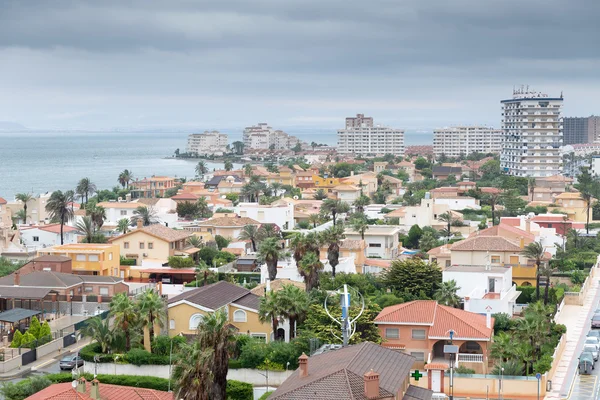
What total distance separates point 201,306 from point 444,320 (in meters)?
11.3

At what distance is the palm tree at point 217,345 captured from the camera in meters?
33.8

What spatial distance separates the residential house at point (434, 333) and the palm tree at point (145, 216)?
4878cm

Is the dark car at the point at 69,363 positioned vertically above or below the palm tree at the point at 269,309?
below

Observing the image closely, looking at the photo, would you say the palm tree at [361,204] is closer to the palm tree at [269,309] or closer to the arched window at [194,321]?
the arched window at [194,321]

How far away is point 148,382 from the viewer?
4150 centimetres

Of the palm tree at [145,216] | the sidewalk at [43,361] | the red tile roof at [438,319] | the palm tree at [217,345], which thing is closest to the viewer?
the palm tree at [217,345]

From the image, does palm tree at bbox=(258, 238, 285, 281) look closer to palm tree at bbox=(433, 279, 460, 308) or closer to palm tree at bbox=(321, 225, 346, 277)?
palm tree at bbox=(321, 225, 346, 277)

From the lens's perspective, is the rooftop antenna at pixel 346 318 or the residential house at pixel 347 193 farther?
the residential house at pixel 347 193

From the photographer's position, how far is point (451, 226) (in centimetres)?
9719

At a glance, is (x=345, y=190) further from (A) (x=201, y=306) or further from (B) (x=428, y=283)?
(A) (x=201, y=306)

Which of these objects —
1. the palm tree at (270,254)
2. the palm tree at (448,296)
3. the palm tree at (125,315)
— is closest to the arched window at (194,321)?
the palm tree at (125,315)

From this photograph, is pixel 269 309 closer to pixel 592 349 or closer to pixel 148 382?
pixel 148 382

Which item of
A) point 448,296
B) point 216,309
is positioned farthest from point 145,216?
point 216,309

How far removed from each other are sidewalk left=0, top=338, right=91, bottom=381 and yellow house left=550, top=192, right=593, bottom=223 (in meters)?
69.8
